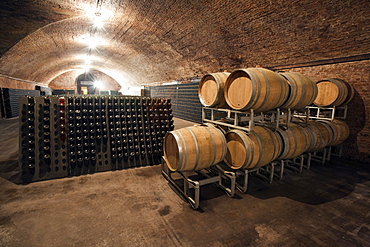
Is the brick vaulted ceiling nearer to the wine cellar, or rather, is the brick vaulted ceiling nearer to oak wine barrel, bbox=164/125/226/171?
the wine cellar

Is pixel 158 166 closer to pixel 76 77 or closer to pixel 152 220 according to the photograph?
pixel 152 220

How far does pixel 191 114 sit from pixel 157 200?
7563 millimetres

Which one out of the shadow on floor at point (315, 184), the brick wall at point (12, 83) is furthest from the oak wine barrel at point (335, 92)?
the brick wall at point (12, 83)

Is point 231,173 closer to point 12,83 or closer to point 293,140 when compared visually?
point 293,140

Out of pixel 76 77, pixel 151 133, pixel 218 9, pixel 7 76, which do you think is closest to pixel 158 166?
pixel 151 133

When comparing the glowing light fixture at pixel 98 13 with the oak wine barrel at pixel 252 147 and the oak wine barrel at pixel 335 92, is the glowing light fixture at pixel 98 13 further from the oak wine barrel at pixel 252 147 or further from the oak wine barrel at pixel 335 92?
the oak wine barrel at pixel 335 92

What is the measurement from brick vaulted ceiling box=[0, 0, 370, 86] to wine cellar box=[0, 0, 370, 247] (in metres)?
0.04

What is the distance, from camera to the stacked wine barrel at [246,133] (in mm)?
3113

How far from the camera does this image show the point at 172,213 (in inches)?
110

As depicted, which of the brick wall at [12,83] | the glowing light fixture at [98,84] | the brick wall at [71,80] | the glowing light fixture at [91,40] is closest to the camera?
the glowing light fixture at [91,40]

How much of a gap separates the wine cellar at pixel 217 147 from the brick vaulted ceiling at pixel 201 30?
0.14 feet

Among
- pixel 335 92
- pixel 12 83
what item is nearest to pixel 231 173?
pixel 335 92

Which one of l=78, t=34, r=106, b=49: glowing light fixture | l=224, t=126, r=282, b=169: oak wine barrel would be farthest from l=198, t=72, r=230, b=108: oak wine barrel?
l=78, t=34, r=106, b=49: glowing light fixture

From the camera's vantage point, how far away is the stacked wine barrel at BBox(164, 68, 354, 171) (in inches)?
123
